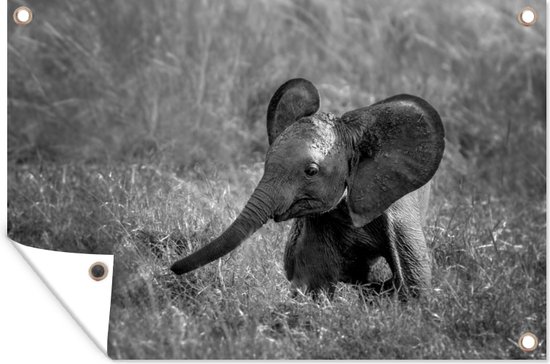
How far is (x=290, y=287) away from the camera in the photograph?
3508 mm

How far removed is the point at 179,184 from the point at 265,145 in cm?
106

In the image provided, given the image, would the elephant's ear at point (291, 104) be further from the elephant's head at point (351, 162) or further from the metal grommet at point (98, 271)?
Answer: the metal grommet at point (98, 271)

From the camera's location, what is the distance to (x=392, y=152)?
10.6 ft

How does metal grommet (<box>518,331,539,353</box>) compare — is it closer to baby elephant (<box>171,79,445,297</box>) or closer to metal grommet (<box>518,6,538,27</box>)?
baby elephant (<box>171,79,445,297</box>)

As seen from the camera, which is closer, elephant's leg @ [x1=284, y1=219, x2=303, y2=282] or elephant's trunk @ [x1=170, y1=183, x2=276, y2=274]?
elephant's trunk @ [x1=170, y1=183, x2=276, y2=274]

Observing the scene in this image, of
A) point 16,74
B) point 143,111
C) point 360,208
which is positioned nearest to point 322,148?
point 360,208

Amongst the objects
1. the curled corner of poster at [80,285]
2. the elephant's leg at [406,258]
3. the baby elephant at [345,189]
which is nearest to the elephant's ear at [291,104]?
the baby elephant at [345,189]

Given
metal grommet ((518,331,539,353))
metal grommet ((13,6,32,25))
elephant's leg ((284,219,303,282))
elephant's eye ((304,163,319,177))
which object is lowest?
metal grommet ((518,331,539,353))

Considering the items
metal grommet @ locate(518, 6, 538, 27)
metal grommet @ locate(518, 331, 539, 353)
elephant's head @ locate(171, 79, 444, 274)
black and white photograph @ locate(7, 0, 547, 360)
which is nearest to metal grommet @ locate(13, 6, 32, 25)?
black and white photograph @ locate(7, 0, 547, 360)

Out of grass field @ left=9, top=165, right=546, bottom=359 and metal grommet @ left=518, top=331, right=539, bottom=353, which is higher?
grass field @ left=9, top=165, right=546, bottom=359

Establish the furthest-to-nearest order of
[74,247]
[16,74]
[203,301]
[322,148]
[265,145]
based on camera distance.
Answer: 1. [265,145]
2. [16,74]
3. [74,247]
4. [203,301]
5. [322,148]

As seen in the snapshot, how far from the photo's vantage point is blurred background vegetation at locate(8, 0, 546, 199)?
16.1ft

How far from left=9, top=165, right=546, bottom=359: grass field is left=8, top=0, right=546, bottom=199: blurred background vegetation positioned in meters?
0.42

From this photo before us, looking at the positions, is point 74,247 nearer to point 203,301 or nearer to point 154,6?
point 203,301
